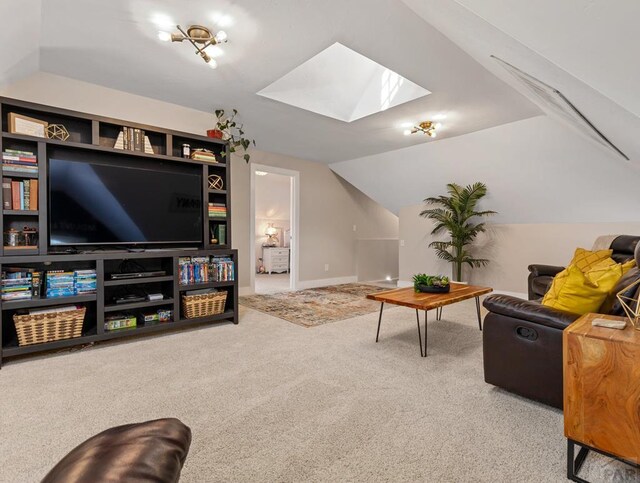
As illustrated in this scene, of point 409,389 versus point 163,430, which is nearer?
point 163,430

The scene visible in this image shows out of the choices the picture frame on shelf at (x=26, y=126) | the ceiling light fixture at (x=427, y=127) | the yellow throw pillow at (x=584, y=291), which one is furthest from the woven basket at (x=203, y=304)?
the ceiling light fixture at (x=427, y=127)

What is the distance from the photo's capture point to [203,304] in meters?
3.55

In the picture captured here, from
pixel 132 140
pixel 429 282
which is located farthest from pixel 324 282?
pixel 132 140

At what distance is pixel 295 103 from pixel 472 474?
3707 millimetres

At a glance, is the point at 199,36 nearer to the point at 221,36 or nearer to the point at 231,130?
the point at 221,36

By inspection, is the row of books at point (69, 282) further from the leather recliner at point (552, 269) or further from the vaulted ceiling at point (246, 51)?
the leather recliner at point (552, 269)

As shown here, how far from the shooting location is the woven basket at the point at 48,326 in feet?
8.71

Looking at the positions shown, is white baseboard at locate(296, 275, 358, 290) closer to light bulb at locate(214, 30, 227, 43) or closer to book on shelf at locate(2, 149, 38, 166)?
book on shelf at locate(2, 149, 38, 166)

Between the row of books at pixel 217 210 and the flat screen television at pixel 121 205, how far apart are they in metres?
0.13

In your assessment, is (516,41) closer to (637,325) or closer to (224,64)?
(637,325)

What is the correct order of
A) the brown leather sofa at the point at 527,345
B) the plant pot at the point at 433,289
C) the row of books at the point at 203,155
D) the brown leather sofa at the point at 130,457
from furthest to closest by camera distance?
the row of books at the point at 203,155, the plant pot at the point at 433,289, the brown leather sofa at the point at 527,345, the brown leather sofa at the point at 130,457

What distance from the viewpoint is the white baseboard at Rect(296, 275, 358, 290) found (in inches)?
250

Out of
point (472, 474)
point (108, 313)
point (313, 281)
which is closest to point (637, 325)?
point (472, 474)

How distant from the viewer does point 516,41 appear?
1.55 meters
